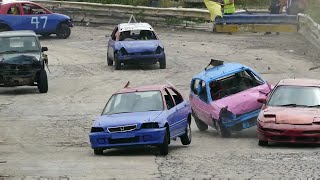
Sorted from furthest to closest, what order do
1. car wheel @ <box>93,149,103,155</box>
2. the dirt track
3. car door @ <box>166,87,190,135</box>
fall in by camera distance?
1. car door @ <box>166,87,190,135</box>
2. car wheel @ <box>93,149,103,155</box>
3. the dirt track

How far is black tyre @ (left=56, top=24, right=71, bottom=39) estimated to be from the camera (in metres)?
41.4

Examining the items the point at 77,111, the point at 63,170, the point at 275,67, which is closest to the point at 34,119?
the point at 77,111

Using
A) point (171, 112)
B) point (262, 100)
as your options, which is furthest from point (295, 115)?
point (171, 112)

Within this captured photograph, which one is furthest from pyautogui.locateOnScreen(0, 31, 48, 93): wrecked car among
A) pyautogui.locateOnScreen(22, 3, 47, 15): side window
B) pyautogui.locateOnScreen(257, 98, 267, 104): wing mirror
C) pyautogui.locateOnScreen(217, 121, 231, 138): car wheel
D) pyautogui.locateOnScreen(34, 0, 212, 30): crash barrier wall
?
pyautogui.locateOnScreen(34, 0, 212, 30): crash barrier wall

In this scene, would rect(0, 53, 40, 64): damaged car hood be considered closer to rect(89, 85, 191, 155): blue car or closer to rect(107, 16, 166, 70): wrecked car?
rect(107, 16, 166, 70): wrecked car

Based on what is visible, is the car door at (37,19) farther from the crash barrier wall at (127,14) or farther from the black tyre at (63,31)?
the crash barrier wall at (127,14)

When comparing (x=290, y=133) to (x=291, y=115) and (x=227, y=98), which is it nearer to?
(x=291, y=115)

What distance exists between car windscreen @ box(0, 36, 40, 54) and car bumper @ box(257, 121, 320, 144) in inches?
458

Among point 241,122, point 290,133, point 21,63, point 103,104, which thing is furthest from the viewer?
point 21,63

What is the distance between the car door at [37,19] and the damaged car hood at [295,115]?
78.1ft

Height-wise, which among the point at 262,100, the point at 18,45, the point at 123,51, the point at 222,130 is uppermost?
the point at 262,100

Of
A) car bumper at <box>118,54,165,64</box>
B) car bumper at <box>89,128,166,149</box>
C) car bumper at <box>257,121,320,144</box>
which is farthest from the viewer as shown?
car bumper at <box>118,54,165,64</box>

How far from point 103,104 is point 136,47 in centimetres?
698

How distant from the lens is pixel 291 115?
1733 cm
